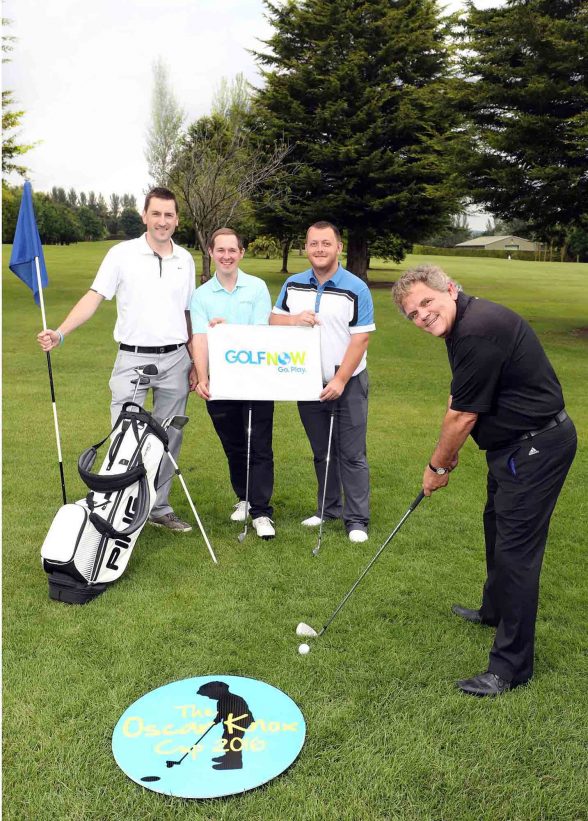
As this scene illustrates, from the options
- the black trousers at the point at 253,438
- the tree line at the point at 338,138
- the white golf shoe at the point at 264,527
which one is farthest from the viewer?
the tree line at the point at 338,138

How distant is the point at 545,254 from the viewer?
218 ft

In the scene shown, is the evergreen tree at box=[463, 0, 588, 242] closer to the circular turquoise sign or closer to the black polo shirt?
the black polo shirt

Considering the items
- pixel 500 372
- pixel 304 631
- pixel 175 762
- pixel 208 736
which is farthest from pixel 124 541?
pixel 500 372

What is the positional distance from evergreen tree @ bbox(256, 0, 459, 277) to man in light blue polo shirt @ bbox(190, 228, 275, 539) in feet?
66.5

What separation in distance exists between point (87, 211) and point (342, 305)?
261ft

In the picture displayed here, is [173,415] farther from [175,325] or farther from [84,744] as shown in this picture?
[84,744]

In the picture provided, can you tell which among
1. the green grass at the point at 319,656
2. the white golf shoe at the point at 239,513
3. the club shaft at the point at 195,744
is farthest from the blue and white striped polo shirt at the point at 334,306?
the club shaft at the point at 195,744

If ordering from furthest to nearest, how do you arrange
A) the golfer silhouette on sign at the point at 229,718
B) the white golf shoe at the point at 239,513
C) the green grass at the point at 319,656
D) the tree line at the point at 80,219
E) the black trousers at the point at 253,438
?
the tree line at the point at 80,219 → the white golf shoe at the point at 239,513 → the black trousers at the point at 253,438 → the golfer silhouette on sign at the point at 229,718 → the green grass at the point at 319,656

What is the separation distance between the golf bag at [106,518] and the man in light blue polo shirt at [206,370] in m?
0.67

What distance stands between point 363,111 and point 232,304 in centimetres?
2175

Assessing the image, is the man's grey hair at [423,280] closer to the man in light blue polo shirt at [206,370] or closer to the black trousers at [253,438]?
the man in light blue polo shirt at [206,370]

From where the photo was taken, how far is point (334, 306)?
486 cm

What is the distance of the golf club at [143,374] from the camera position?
4.62 m

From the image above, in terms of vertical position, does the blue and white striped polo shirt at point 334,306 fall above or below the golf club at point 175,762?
above
